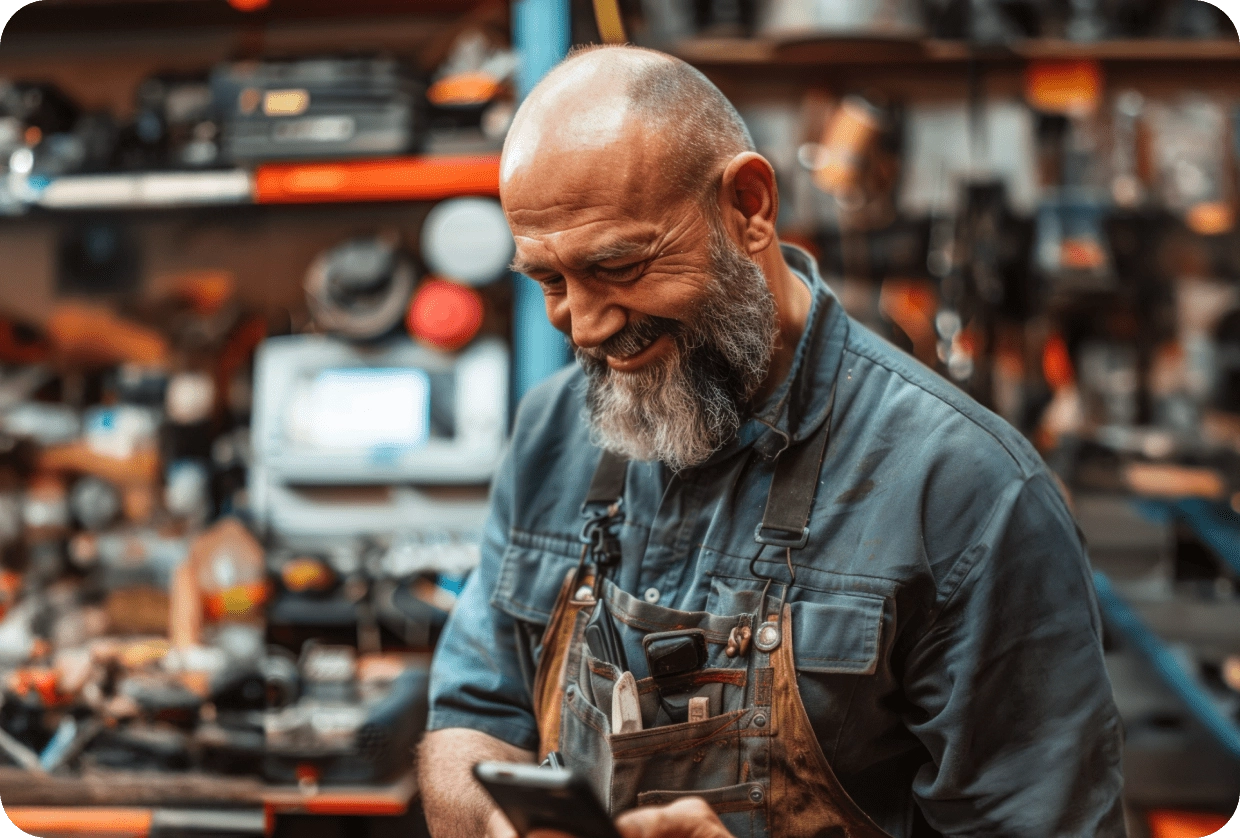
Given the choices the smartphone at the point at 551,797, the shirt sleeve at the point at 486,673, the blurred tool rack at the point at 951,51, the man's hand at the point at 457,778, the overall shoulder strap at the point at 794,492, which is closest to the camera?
the smartphone at the point at 551,797

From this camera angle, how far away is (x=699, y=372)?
1204 millimetres

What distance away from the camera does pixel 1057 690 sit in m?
1.06

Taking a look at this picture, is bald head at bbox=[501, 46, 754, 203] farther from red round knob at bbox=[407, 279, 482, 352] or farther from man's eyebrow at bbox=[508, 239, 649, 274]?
red round knob at bbox=[407, 279, 482, 352]

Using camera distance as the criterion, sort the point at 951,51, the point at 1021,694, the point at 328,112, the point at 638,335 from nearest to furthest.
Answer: the point at 1021,694 < the point at 638,335 < the point at 328,112 < the point at 951,51

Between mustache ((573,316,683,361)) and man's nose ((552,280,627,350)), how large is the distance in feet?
0.05

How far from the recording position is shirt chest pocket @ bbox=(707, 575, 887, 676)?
1088 mm

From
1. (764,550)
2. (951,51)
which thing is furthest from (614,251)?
(951,51)

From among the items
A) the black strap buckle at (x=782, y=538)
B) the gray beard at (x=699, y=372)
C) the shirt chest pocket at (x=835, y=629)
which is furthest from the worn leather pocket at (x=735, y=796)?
the gray beard at (x=699, y=372)

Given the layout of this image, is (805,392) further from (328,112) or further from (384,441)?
(328,112)

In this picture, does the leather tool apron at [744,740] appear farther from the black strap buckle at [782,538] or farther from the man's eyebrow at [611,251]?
the man's eyebrow at [611,251]

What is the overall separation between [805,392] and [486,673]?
1.97 ft

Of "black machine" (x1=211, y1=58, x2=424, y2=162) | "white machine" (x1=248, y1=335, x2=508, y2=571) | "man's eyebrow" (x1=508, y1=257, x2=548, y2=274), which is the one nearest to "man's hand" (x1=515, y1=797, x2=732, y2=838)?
"man's eyebrow" (x1=508, y1=257, x2=548, y2=274)

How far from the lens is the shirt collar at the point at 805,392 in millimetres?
1204

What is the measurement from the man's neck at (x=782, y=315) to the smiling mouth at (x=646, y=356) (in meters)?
0.14
